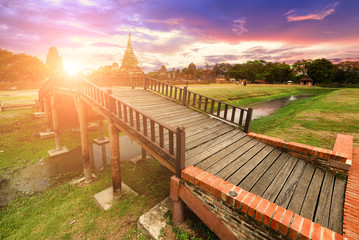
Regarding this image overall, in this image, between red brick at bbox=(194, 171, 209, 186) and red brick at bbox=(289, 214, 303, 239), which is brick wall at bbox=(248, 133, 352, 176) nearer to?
red brick at bbox=(289, 214, 303, 239)

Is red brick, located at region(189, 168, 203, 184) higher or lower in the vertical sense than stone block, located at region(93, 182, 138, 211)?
higher

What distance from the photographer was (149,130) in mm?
5125

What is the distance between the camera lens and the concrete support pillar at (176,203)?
3.52 meters

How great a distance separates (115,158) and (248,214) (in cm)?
526

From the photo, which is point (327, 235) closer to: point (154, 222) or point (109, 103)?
point (154, 222)

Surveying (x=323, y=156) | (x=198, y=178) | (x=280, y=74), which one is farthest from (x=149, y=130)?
(x=280, y=74)

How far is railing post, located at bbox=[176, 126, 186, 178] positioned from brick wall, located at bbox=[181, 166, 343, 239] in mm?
209

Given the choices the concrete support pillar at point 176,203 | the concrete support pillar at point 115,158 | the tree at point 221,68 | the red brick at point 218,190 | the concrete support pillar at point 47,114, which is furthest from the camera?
the tree at point 221,68

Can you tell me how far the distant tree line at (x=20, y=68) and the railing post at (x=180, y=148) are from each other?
53.6 m

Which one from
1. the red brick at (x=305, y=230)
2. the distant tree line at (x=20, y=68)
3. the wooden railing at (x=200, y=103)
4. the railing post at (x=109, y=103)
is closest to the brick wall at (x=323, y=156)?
the wooden railing at (x=200, y=103)

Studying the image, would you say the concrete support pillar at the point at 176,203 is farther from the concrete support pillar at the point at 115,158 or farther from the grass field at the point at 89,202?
the concrete support pillar at the point at 115,158

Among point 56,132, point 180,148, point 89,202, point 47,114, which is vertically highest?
point 180,148

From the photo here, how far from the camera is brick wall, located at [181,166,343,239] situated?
83.8 inches

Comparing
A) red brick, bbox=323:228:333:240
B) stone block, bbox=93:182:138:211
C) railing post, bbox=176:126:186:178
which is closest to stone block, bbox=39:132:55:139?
stone block, bbox=93:182:138:211
